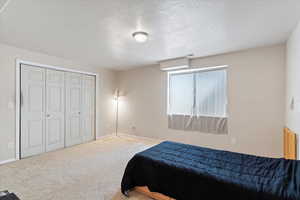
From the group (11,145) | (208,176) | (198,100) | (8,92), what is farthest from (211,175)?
(8,92)

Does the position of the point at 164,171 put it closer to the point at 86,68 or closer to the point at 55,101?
the point at 55,101

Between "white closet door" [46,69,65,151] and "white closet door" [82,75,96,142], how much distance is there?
1.98ft

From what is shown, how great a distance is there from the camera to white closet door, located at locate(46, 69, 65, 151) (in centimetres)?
370

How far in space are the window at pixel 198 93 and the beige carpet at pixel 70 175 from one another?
1.75 m

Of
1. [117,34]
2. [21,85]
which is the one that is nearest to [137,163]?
[117,34]

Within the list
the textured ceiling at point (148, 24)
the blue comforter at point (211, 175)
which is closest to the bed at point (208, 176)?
the blue comforter at point (211, 175)

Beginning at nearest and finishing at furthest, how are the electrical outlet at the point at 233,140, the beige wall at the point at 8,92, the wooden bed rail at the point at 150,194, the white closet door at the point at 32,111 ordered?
the wooden bed rail at the point at 150,194, the beige wall at the point at 8,92, the white closet door at the point at 32,111, the electrical outlet at the point at 233,140

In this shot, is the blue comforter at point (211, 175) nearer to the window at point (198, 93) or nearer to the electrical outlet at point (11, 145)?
the window at point (198, 93)

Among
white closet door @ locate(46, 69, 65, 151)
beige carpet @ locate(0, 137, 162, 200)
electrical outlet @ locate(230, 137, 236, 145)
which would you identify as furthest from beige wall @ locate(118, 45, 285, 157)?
white closet door @ locate(46, 69, 65, 151)

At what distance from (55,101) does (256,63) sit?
4754 mm

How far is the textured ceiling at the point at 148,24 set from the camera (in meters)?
1.73

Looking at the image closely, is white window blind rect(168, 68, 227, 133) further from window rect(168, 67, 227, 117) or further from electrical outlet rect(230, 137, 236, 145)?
electrical outlet rect(230, 137, 236, 145)

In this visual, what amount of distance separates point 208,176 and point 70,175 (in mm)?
2226

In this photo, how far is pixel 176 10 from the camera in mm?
1818
